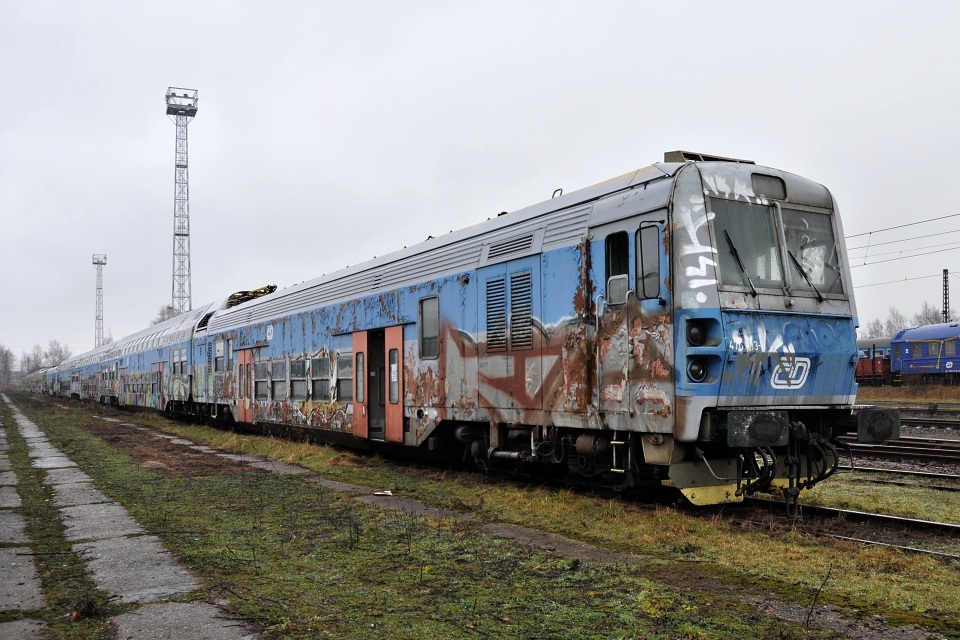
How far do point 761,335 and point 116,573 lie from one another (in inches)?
231

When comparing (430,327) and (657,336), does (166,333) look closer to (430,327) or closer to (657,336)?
(430,327)

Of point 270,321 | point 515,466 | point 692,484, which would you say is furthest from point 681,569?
point 270,321

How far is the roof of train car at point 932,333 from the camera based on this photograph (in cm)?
3613

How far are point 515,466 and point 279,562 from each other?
502 cm

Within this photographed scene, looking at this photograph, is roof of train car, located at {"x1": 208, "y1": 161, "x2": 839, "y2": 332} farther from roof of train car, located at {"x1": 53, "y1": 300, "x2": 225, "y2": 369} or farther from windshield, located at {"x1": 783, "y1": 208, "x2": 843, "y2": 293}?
roof of train car, located at {"x1": 53, "y1": 300, "x2": 225, "y2": 369}

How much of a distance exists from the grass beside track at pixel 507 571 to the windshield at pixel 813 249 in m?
2.67

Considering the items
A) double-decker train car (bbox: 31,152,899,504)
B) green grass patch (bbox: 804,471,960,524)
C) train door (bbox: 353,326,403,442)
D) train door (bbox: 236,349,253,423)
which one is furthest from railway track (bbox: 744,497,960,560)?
train door (bbox: 236,349,253,423)

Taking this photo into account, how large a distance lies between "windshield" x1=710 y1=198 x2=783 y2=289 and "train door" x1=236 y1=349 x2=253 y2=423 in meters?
15.1

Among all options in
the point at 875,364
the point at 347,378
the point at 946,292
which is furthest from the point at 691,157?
the point at 946,292

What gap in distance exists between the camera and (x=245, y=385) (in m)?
20.5

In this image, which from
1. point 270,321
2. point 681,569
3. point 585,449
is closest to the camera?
point 681,569

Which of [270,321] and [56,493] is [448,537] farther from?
[270,321]

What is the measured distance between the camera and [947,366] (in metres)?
36.3

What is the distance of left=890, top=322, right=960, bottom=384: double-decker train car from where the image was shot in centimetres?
3609
